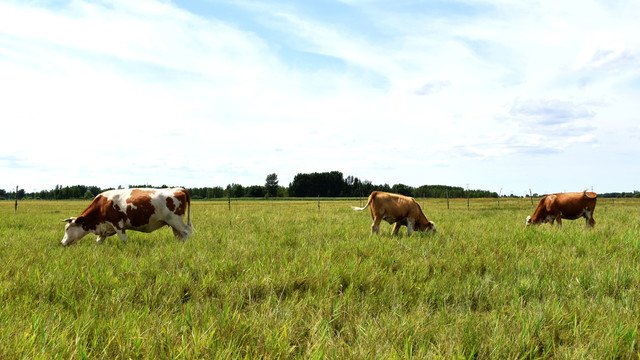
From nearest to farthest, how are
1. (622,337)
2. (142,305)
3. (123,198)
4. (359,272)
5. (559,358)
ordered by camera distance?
1. (559,358)
2. (622,337)
3. (142,305)
4. (359,272)
5. (123,198)

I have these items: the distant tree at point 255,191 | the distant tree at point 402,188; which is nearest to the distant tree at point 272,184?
the distant tree at point 255,191

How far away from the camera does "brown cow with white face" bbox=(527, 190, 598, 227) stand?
37.9 feet

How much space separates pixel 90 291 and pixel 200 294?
1201mm

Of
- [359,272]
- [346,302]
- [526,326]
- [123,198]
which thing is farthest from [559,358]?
[123,198]

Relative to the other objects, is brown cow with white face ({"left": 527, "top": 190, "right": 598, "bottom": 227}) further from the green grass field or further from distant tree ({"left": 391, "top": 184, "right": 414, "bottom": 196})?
distant tree ({"left": 391, "top": 184, "right": 414, "bottom": 196})

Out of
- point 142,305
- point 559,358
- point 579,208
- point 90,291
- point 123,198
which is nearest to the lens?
point 559,358

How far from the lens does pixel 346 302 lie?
3521 mm

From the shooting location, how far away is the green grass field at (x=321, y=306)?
2.49 m

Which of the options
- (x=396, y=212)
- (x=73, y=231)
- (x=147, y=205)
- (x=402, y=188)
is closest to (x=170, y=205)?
(x=147, y=205)

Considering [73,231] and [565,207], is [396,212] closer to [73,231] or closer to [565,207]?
[565,207]

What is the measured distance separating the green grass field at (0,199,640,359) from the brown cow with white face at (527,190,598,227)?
19.5ft

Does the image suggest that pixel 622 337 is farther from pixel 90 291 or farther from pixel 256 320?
pixel 90 291

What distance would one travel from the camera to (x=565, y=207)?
1162 cm

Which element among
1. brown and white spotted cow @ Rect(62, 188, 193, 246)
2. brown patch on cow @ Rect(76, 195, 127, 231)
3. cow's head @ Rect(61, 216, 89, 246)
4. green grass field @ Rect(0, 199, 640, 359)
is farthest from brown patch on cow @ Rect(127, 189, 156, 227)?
green grass field @ Rect(0, 199, 640, 359)
